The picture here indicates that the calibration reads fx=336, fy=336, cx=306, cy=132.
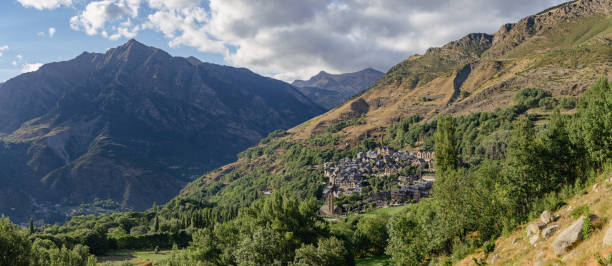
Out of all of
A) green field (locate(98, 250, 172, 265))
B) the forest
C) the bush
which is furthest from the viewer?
→ green field (locate(98, 250, 172, 265))

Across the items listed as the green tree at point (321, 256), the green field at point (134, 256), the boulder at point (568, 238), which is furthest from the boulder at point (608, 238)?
the green field at point (134, 256)

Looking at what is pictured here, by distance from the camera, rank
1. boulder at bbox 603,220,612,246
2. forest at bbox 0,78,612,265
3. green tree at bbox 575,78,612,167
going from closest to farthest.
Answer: boulder at bbox 603,220,612,246 < forest at bbox 0,78,612,265 < green tree at bbox 575,78,612,167

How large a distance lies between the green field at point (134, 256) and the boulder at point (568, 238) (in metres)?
69.1

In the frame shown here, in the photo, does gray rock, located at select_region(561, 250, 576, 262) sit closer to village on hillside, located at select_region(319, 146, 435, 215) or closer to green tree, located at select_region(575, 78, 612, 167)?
green tree, located at select_region(575, 78, 612, 167)

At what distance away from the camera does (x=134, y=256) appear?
7944 cm

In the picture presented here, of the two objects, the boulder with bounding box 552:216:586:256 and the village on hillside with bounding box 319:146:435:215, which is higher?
the boulder with bounding box 552:216:586:256

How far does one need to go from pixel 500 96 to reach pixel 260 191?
149 meters

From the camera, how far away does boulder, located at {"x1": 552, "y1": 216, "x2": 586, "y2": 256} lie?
2036 centimetres

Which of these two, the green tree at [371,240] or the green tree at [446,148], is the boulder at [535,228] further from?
the green tree at [371,240]

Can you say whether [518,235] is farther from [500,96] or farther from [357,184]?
[500,96]

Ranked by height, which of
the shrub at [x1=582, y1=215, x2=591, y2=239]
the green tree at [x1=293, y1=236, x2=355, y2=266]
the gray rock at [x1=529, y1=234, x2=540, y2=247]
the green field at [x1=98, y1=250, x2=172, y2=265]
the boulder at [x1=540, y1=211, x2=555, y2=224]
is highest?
the shrub at [x1=582, y1=215, x2=591, y2=239]

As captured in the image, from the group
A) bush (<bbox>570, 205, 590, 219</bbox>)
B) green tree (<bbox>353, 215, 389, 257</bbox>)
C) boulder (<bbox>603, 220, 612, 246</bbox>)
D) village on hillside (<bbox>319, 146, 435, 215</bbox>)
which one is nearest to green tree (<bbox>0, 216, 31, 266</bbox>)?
green tree (<bbox>353, 215, 389, 257</bbox>)

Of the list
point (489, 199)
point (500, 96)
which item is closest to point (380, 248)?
point (489, 199)

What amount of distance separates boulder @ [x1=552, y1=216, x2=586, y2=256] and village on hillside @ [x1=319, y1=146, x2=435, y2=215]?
291 feet
